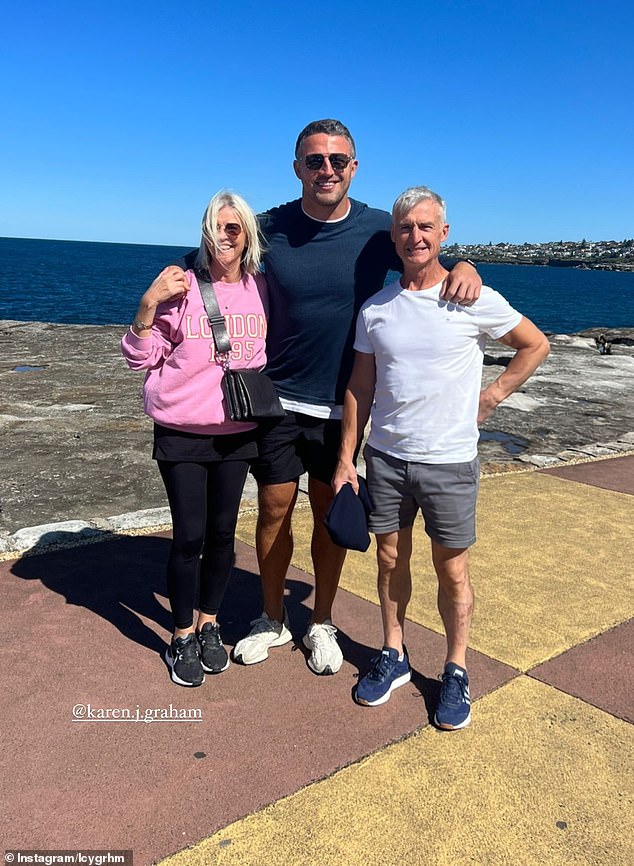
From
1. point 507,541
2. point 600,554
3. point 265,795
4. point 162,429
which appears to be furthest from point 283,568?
point 600,554

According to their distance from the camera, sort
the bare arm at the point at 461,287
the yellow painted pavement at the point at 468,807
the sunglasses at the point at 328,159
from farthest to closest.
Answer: the sunglasses at the point at 328,159
the bare arm at the point at 461,287
the yellow painted pavement at the point at 468,807

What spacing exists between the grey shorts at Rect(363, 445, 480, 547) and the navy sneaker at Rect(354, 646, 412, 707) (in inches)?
23.9

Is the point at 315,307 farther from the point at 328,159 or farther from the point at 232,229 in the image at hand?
the point at 328,159

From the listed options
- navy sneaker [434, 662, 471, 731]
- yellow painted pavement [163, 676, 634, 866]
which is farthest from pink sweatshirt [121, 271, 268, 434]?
yellow painted pavement [163, 676, 634, 866]

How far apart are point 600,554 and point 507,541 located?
0.61 meters

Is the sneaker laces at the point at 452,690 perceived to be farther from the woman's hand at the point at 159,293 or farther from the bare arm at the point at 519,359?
the woman's hand at the point at 159,293

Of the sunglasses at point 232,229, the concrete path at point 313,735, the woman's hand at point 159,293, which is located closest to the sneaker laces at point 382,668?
the concrete path at point 313,735

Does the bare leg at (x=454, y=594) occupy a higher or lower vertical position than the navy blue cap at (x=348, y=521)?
lower

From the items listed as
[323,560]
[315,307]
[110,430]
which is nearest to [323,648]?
[323,560]

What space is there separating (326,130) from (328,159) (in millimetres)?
135

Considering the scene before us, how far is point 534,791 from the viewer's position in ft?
8.41

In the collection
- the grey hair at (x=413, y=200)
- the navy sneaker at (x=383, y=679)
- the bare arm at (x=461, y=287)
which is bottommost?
the navy sneaker at (x=383, y=679)

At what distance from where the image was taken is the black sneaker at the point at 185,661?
10.6 ft

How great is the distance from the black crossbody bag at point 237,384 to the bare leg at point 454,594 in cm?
93
